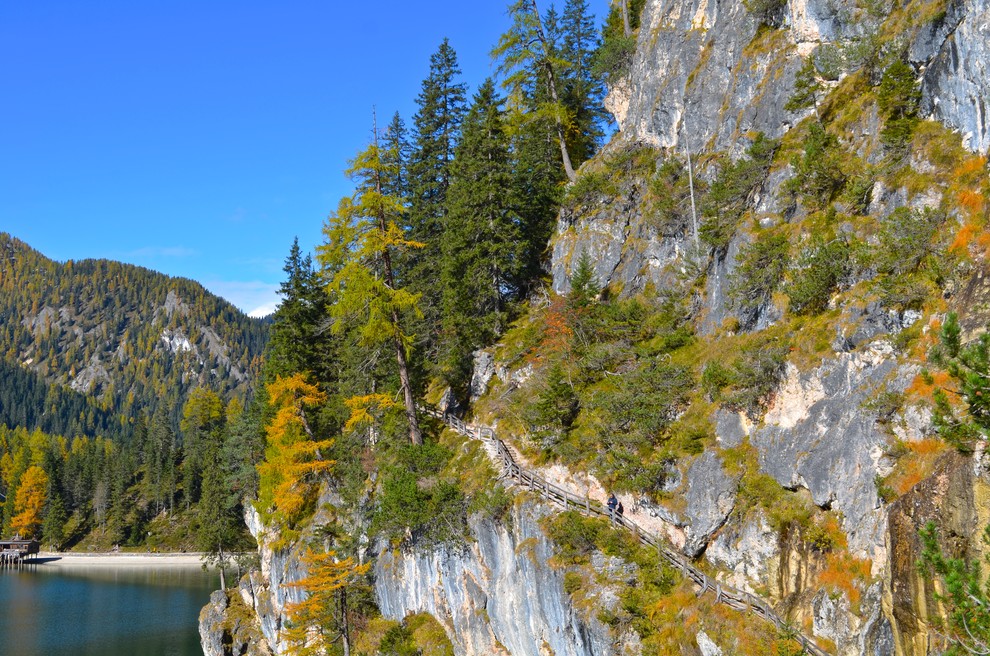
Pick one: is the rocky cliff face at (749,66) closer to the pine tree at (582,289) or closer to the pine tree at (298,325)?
the pine tree at (582,289)

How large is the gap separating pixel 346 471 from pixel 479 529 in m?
11.9

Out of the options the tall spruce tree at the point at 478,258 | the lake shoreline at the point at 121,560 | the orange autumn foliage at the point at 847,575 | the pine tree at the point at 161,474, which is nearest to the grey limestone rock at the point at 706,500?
the orange autumn foliage at the point at 847,575

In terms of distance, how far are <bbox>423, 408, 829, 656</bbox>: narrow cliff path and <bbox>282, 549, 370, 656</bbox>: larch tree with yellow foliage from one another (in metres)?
8.09

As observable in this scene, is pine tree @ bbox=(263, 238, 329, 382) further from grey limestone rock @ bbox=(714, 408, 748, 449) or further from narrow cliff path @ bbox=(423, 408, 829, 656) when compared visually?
grey limestone rock @ bbox=(714, 408, 748, 449)

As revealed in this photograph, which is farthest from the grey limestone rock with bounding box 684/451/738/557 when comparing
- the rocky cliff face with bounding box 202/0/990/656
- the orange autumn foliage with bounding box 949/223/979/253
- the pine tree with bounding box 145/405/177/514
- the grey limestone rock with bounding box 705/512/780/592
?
the pine tree with bounding box 145/405/177/514

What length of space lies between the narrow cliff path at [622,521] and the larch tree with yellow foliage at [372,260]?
343 centimetres

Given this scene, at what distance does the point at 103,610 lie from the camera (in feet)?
210

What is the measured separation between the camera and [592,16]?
155 ft

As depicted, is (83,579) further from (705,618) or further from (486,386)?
(705,618)

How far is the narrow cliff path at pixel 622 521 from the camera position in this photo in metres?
15.5

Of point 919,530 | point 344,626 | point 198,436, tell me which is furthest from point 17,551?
point 919,530

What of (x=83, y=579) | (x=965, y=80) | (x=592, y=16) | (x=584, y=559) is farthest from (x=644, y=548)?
(x=83, y=579)

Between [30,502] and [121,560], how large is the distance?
95.6 feet

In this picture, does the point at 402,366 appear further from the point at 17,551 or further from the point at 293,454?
the point at 17,551
